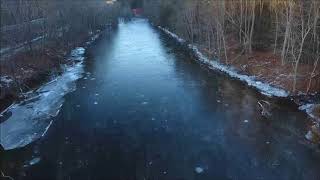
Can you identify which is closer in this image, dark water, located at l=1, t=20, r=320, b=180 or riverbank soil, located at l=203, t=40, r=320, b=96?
dark water, located at l=1, t=20, r=320, b=180

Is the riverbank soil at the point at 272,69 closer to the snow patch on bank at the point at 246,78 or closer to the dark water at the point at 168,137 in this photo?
the snow patch on bank at the point at 246,78

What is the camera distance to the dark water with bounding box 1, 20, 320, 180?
1798cm

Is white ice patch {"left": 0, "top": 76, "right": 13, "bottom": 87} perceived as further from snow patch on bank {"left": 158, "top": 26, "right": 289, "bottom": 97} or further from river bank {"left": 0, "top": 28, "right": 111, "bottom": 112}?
snow patch on bank {"left": 158, "top": 26, "right": 289, "bottom": 97}

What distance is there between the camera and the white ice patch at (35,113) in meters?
22.6

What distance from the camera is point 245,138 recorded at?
848 inches

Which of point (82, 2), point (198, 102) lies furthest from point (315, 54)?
point (82, 2)

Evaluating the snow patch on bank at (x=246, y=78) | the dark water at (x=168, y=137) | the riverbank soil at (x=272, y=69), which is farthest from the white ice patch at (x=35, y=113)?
the riverbank soil at (x=272, y=69)

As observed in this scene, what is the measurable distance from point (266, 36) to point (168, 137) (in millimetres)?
23790

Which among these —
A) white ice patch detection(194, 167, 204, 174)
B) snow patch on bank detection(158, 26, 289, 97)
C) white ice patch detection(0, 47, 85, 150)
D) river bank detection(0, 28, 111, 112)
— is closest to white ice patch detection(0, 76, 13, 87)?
river bank detection(0, 28, 111, 112)

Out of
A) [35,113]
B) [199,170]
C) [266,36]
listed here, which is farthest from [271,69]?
[35,113]

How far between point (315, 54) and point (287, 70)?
2.60 meters

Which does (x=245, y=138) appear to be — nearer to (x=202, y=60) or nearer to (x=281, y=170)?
(x=281, y=170)

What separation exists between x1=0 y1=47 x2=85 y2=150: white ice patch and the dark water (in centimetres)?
80

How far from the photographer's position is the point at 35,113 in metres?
26.8
